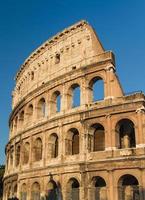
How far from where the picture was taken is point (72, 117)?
22562 mm

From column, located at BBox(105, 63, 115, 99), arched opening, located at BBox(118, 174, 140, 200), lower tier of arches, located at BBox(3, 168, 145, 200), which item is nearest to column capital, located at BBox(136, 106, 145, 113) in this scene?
column, located at BBox(105, 63, 115, 99)

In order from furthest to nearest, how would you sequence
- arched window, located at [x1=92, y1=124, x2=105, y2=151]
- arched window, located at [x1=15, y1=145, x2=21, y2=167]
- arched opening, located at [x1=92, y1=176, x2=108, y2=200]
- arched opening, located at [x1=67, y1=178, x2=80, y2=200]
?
arched window, located at [x1=15, y1=145, x2=21, y2=167]
arched window, located at [x1=92, y1=124, x2=105, y2=151]
arched opening, located at [x1=67, y1=178, x2=80, y2=200]
arched opening, located at [x1=92, y1=176, x2=108, y2=200]

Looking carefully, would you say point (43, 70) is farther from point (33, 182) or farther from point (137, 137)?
point (137, 137)

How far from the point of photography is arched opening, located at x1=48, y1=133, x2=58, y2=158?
2391cm

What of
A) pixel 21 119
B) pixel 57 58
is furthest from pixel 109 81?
pixel 21 119

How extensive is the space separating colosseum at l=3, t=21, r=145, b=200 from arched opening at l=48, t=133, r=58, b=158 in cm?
8

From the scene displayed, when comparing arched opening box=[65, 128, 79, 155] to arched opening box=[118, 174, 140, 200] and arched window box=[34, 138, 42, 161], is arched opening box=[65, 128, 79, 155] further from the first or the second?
arched opening box=[118, 174, 140, 200]

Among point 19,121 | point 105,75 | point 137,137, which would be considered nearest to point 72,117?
point 105,75

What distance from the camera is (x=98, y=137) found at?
21.7m

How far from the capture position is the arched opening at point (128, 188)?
19.4 meters

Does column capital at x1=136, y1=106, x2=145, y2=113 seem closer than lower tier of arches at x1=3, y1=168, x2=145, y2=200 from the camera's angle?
No

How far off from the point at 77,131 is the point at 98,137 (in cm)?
178

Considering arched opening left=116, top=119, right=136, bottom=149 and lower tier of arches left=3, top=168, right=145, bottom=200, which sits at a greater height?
arched opening left=116, top=119, right=136, bottom=149

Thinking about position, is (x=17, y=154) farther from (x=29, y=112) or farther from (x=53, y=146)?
(x=53, y=146)
